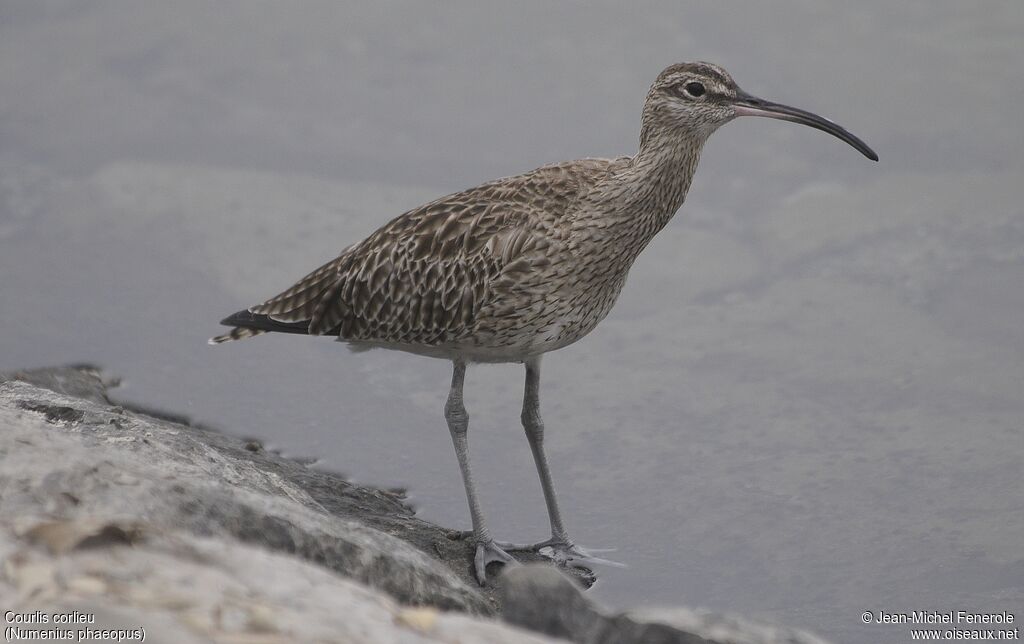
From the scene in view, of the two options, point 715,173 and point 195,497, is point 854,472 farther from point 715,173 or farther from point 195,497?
point 195,497

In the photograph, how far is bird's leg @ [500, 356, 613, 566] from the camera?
9508 mm

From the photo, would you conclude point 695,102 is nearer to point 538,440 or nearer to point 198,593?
point 538,440

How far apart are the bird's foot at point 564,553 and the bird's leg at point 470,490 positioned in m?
0.34

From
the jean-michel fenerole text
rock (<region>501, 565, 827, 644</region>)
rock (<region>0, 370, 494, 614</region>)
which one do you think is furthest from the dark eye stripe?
rock (<region>501, 565, 827, 644</region>)

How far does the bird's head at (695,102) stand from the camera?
874 centimetres

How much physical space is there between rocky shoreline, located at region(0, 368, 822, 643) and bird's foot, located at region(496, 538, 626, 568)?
5.30 ft

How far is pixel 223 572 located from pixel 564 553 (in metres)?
4.43

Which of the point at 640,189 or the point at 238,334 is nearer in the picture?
the point at 640,189

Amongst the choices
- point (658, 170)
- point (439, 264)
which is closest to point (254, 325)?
point (439, 264)

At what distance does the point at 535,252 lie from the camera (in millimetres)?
8828

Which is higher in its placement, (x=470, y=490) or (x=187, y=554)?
(x=187, y=554)

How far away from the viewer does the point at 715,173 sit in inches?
560

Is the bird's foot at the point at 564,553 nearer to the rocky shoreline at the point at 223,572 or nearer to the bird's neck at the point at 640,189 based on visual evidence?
the rocky shoreline at the point at 223,572

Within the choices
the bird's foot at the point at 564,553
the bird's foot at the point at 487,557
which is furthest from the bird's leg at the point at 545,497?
the bird's foot at the point at 487,557
